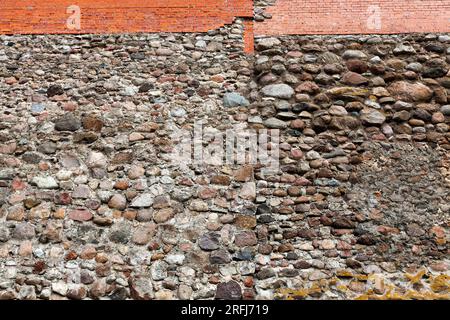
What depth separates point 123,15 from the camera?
6.83 metres

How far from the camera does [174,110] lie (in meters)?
6.36

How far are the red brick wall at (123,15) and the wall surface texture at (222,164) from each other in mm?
31

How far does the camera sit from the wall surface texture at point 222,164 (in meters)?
5.59

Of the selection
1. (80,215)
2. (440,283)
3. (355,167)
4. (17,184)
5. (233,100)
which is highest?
(233,100)

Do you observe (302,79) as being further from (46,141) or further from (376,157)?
(46,141)

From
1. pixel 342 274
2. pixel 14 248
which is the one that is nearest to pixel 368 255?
pixel 342 274

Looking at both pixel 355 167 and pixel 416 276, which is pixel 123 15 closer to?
pixel 355 167

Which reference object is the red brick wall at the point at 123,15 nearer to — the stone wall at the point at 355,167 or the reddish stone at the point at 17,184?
the stone wall at the point at 355,167

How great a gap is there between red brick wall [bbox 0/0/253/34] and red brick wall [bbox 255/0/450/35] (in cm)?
47

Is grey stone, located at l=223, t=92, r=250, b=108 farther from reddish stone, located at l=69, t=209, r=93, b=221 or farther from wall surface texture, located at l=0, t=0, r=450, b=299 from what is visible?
reddish stone, located at l=69, t=209, r=93, b=221

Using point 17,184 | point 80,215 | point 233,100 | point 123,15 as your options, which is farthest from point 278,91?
point 17,184

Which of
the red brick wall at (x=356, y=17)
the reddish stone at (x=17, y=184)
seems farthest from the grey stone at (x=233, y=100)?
the reddish stone at (x=17, y=184)

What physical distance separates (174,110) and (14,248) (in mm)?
2562

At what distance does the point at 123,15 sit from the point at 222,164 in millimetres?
2608
